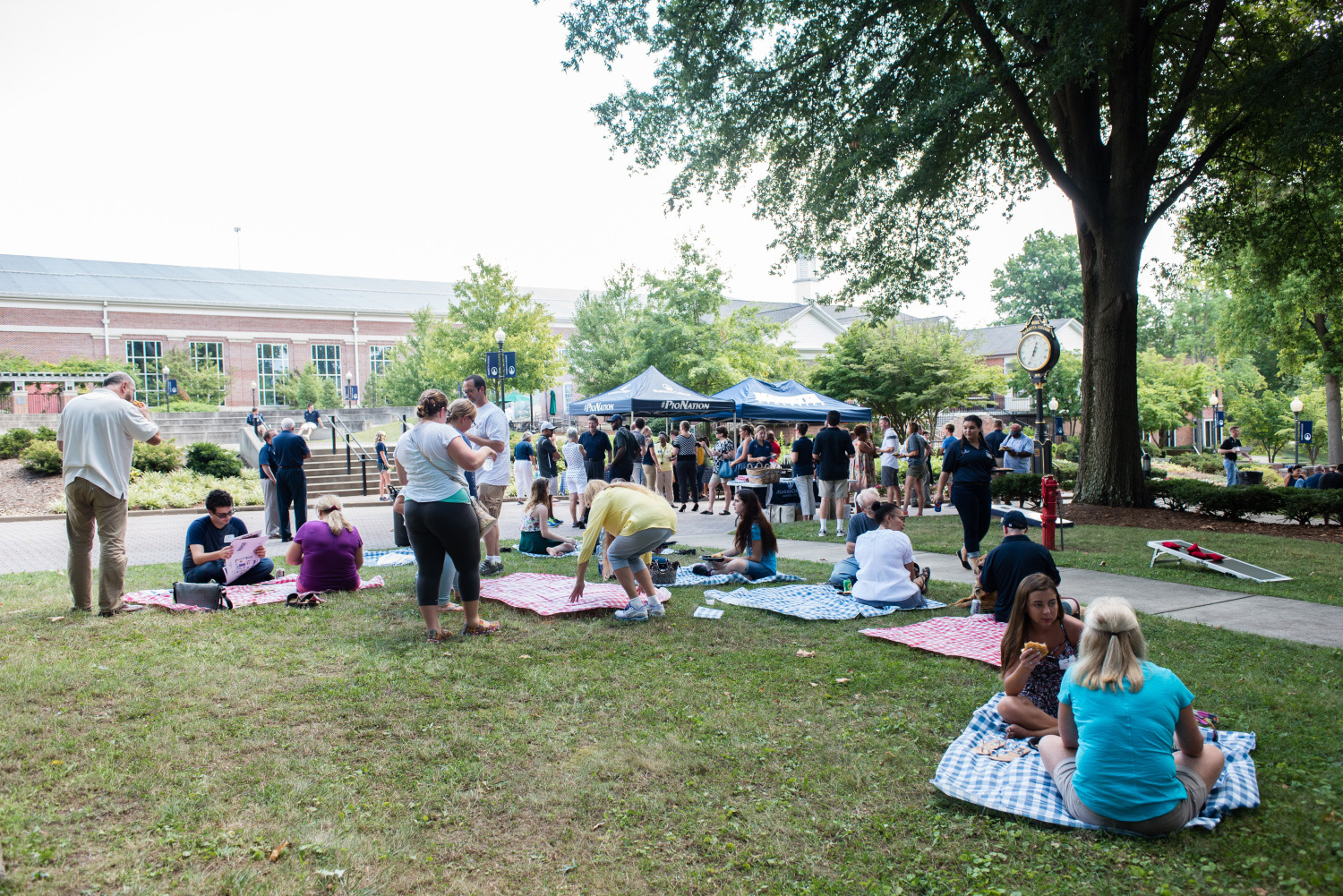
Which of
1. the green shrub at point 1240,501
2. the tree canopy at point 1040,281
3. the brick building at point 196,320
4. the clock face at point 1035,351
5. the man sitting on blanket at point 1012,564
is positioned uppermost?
the tree canopy at point 1040,281

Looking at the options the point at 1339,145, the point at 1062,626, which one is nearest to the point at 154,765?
the point at 1062,626

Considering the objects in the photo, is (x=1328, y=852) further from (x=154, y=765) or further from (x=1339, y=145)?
(x=1339, y=145)

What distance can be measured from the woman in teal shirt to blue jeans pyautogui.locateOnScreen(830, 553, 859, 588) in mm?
4843

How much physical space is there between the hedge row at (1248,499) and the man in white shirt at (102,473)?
1534 centimetres

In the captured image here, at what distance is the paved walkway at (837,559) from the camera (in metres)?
7.06

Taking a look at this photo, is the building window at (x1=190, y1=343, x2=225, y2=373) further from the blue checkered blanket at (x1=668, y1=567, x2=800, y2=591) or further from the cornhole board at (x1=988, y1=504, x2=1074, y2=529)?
the blue checkered blanket at (x1=668, y1=567, x2=800, y2=591)

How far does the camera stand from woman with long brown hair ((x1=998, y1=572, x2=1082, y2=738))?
14.2ft

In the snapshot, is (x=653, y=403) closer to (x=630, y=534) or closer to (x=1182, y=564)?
(x=1182, y=564)

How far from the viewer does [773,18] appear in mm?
15016

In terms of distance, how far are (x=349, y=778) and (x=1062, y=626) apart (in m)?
3.68

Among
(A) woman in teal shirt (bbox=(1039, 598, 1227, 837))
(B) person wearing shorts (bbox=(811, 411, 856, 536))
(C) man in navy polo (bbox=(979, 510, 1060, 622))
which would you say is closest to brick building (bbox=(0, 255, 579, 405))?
(B) person wearing shorts (bbox=(811, 411, 856, 536))

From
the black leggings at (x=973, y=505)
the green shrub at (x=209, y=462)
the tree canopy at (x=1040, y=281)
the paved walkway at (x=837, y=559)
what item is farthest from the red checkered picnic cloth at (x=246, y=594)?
the tree canopy at (x=1040, y=281)

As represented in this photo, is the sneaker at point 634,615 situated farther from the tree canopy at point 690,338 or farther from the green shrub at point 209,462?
the tree canopy at point 690,338

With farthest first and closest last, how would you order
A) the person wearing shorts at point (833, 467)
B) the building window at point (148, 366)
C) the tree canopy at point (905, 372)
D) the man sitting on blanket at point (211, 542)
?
1. the building window at point (148, 366)
2. the tree canopy at point (905, 372)
3. the person wearing shorts at point (833, 467)
4. the man sitting on blanket at point (211, 542)
